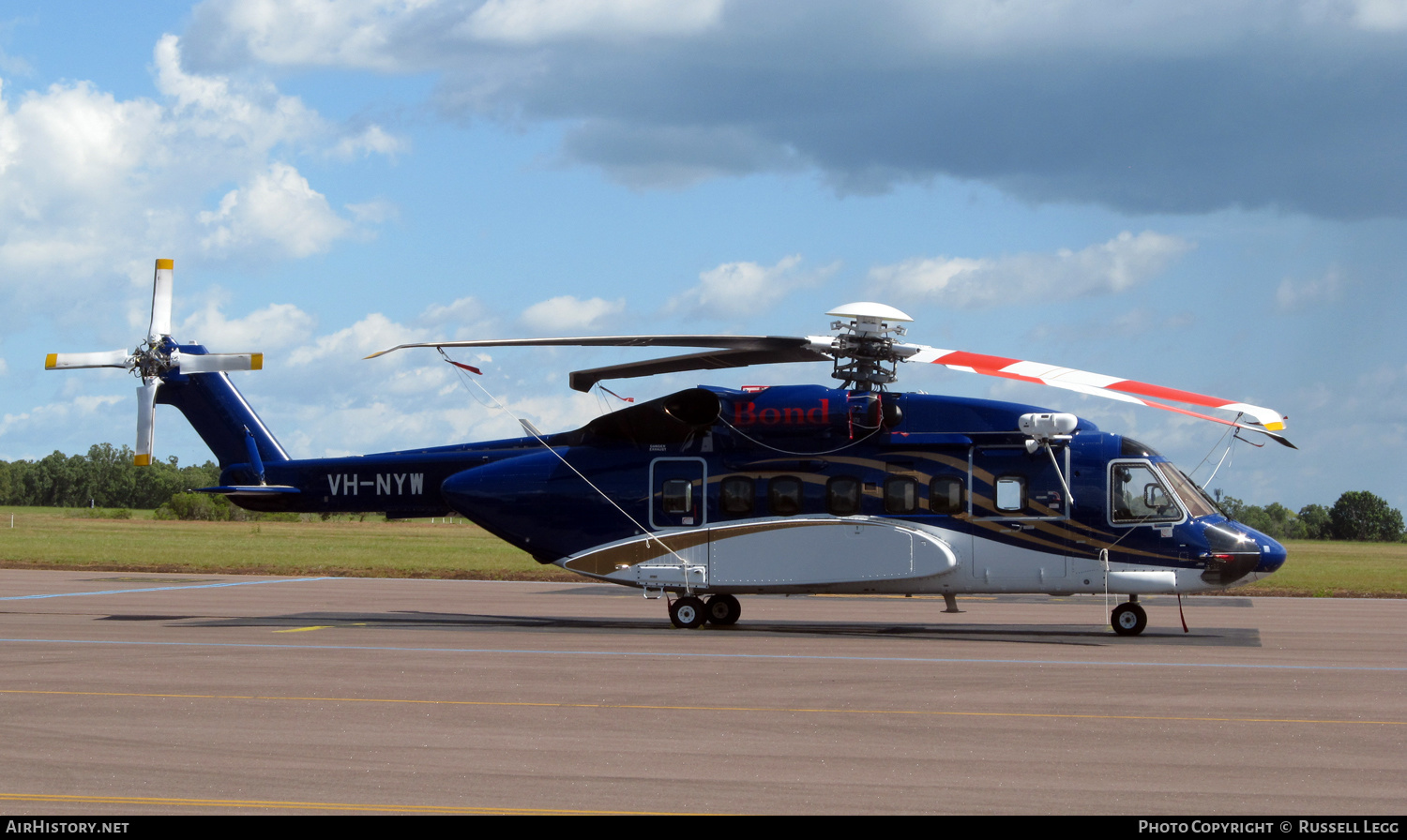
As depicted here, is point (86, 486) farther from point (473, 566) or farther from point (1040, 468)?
point (1040, 468)

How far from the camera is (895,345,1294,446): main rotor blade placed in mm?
16047

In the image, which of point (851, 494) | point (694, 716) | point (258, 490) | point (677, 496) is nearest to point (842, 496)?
point (851, 494)

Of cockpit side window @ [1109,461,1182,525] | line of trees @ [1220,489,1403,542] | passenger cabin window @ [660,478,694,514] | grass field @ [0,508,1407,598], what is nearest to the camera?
cockpit side window @ [1109,461,1182,525]

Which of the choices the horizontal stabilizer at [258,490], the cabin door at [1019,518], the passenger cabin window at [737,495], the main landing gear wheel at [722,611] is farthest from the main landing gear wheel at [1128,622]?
the horizontal stabilizer at [258,490]

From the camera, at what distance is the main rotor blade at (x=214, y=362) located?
903 inches

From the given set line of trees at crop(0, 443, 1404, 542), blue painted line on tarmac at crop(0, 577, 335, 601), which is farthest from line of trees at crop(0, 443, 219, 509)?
blue painted line on tarmac at crop(0, 577, 335, 601)

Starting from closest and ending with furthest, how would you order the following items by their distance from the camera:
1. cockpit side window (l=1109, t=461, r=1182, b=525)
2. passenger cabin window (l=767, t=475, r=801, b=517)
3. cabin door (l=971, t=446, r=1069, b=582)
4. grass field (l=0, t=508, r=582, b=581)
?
cockpit side window (l=1109, t=461, r=1182, b=525), cabin door (l=971, t=446, r=1069, b=582), passenger cabin window (l=767, t=475, r=801, b=517), grass field (l=0, t=508, r=582, b=581)

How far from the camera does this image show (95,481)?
157375 millimetres

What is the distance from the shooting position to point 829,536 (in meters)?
19.1

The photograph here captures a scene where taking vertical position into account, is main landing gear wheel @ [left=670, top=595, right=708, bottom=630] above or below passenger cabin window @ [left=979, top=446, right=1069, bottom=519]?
below

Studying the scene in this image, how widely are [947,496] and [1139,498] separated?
2897 mm

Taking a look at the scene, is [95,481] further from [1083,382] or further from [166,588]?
[1083,382]

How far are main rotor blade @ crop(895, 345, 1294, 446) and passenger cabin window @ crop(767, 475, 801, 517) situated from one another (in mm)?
2908

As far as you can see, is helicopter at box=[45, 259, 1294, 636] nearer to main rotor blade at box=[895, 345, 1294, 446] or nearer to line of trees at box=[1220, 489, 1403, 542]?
main rotor blade at box=[895, 345, 1294, 446]
